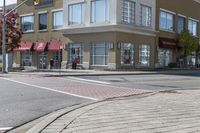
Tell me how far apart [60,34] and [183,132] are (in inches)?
1619

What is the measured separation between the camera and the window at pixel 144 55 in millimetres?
45709

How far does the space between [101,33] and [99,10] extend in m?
2.70

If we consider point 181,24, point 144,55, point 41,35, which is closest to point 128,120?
point 144,55

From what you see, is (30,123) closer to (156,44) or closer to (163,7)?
(156,44)

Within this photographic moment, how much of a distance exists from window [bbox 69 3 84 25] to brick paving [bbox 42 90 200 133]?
112ft

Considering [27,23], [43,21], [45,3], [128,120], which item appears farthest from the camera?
[27,23]

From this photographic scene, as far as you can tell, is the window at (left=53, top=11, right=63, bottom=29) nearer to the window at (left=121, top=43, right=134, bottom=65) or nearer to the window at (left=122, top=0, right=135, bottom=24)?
the window at (left=122, top=0, right=135, bottom=24)

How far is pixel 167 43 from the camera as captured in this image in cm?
5053

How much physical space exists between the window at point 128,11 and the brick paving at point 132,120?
31785mm

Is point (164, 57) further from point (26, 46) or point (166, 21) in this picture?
point (26, 46)

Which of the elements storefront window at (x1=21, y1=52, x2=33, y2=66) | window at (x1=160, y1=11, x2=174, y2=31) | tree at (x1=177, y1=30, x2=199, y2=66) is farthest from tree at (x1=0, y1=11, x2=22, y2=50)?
tree at (x1=177, y1=30, x2=199, y2=66)

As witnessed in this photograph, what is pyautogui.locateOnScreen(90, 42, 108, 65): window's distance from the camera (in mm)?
42531

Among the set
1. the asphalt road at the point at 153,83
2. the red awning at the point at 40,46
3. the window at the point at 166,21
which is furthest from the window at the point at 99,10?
the asphalt road at the point at 153,83

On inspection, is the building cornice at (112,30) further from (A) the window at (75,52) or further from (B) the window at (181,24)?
(B) the window at (181,24)
